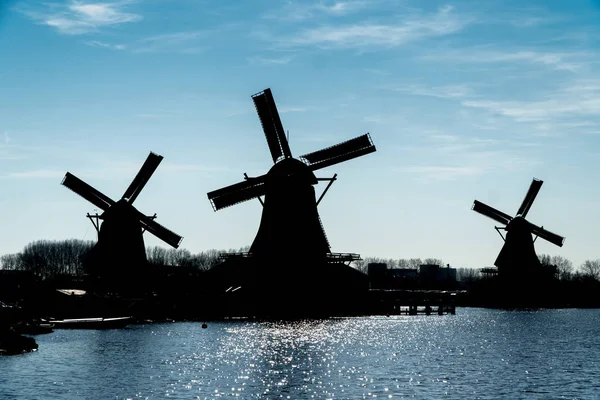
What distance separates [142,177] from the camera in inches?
3991

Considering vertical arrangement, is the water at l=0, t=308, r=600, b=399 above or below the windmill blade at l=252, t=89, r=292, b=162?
below

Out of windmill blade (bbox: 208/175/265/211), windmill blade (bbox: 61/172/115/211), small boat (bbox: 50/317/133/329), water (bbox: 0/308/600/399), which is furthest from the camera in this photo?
windmill blade (bbox: 61/172/115/211)

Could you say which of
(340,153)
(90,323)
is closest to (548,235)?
(340,153)

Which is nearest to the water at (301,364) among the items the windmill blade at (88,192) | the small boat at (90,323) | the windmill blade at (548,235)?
the small boat at (90,323)

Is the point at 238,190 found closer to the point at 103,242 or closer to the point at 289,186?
the point at 289,186

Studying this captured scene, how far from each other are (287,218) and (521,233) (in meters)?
55.8

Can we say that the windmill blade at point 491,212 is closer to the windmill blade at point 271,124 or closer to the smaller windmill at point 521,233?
the smaller windmill at point 521,233

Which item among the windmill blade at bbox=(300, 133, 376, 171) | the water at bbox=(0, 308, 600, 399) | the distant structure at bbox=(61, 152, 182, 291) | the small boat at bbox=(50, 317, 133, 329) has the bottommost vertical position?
the water at bbox=(0, 308, 600, 399)

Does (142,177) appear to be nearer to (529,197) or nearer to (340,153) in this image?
(340,153)

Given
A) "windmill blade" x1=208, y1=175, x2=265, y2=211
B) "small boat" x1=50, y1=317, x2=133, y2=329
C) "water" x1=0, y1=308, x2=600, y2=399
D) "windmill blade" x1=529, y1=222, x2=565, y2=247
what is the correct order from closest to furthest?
1. "water" x1=0, y1=308, x2=600, y2=399
2. "small boat" x1=50, y1=317, x2=133, y2=329
3. "windmill blade" x1=208, y1=175, x2=265, y2=211
4. "windmill blade" x1=529, y1=222, x2=565, y2=247

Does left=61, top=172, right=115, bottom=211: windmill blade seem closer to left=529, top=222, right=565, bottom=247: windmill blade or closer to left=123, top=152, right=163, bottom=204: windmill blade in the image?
left=123, top=152, right=163, bottom=204: windmill blade

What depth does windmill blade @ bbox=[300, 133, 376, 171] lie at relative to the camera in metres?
91.5

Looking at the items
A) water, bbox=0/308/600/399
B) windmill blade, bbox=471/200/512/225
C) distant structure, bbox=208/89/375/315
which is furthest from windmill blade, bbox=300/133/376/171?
windmill blade, bbox=471/200/512/225

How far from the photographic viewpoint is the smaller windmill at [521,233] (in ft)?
451
